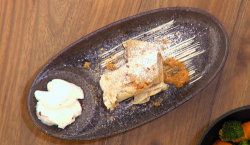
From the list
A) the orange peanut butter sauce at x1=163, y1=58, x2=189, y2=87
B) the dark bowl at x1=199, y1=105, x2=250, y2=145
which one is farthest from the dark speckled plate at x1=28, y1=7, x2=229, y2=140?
the dark bowl at x1=199, y1=105, x2=250, y2=145

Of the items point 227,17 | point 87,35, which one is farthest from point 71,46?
point 227,17

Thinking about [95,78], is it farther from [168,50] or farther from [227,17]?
[227,17]

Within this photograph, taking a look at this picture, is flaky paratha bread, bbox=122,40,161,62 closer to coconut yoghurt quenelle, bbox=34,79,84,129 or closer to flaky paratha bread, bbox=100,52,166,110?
flaky paratha bread, bbox=100,52,166,110

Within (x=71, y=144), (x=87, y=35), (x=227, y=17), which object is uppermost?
(x=227, y=17)

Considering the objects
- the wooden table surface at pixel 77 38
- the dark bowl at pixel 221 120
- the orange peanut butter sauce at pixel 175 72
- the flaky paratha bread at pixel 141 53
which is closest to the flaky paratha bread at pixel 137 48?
the flaky paratha bread at pixel 141 53

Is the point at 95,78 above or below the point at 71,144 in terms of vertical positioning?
above

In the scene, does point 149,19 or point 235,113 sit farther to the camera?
point 149,19
